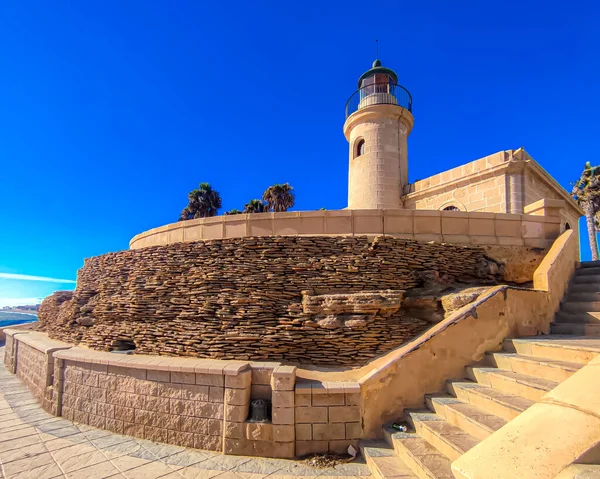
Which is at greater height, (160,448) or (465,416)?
(465,416)

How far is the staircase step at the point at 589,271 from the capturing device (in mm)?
6364

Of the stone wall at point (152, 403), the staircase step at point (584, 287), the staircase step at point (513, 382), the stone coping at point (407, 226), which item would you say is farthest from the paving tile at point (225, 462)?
the staircase step at point (584, 287)

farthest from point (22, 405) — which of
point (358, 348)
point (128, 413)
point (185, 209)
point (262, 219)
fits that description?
point (185, 209)

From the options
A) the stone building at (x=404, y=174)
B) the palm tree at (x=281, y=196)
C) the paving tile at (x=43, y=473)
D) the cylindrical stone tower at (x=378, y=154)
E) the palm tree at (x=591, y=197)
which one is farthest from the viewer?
the palm tree at (x=281, y=196)

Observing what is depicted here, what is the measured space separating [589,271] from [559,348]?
4.02m

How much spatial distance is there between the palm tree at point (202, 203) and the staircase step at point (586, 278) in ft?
81.0

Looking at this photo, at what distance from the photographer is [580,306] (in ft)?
17.6

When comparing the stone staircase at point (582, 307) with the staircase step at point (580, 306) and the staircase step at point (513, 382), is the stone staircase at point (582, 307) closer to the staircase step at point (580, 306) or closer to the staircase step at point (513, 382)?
the staircase step at point (580, 306)

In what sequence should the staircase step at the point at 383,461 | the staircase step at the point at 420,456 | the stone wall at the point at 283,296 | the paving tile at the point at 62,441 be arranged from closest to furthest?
the staircase step at the point at 420,456
the staircase step at the point at 383,461
the paving tile at the point at 62,441
the stone wall at the point at 283,296

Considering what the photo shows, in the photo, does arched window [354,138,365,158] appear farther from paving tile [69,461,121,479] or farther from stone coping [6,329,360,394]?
paving tile [69,461,121,479]

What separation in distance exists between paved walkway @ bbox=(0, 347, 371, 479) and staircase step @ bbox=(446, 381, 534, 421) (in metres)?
1.54

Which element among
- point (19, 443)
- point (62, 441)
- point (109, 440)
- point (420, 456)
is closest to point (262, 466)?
point (420, 456)

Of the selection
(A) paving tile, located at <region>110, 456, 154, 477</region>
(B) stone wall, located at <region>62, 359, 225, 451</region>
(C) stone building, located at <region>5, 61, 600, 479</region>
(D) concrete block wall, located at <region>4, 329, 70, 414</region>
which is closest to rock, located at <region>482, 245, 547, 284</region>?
(C) stone building, located at <region>5, 61, 600, 479</region>

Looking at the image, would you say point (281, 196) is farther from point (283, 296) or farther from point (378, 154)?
point (283, 296)
